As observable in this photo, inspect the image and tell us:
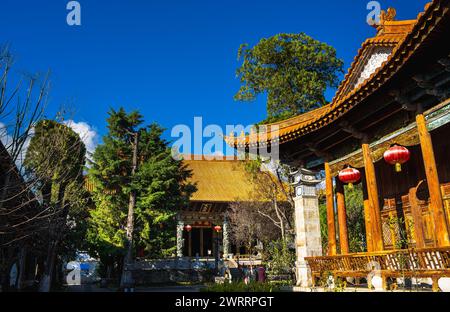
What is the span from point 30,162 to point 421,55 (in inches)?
259

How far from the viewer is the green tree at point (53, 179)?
18.7 feet

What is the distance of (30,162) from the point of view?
242 inches

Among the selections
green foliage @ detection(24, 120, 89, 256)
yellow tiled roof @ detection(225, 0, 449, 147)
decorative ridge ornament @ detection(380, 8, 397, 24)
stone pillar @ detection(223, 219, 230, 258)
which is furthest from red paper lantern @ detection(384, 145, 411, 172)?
stone pillar @ detection(223, 219, 230, 258)

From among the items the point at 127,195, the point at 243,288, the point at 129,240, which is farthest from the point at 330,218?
the point at 127,195

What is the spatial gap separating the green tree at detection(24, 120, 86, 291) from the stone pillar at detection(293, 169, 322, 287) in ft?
19.2

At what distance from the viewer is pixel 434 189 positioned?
6.63m

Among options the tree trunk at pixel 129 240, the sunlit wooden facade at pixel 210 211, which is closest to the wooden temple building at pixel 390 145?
the tree trunk at pixel 129 240

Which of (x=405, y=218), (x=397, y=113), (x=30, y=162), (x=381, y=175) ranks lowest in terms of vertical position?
(x=405, y=218)

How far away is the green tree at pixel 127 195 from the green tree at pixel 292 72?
6.13 metres
